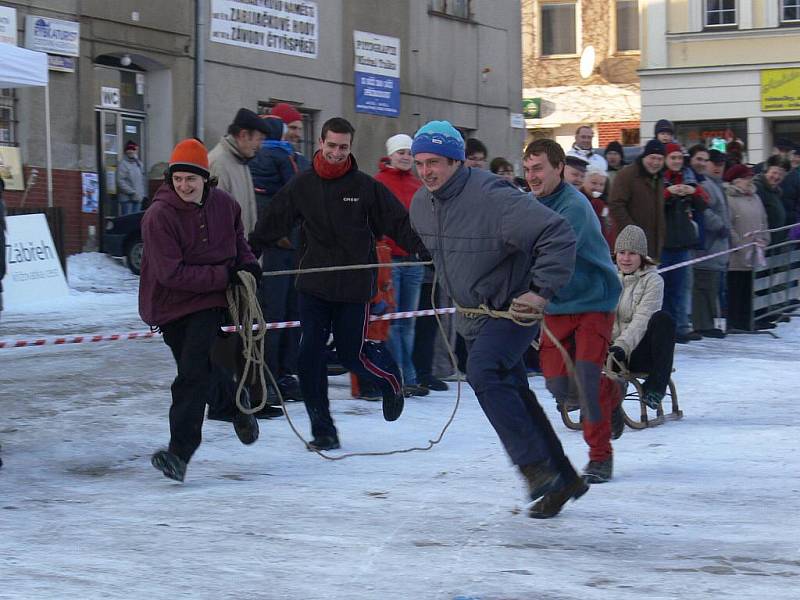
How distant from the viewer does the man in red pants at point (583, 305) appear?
7.39 meters

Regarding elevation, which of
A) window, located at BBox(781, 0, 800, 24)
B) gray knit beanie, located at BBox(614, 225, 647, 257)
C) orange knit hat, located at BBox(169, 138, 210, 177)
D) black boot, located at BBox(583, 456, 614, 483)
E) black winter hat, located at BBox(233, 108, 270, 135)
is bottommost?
black boot, located at BBox(583, 456, 614, 483)

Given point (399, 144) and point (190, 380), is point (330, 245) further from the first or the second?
point (399, 144)

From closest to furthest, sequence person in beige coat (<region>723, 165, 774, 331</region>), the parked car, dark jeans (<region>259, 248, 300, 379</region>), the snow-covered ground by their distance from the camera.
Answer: the snow-covered ground
dark jeans (<region>259, 248, 300, 379</region>)
person in beige coat (<region>723, 165, 774, 331</region>)
the parked car

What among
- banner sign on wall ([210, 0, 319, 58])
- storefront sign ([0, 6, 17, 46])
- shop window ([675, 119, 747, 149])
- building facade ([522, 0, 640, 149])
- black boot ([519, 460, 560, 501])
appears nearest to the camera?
black boot ([519, 460, 560, 501])

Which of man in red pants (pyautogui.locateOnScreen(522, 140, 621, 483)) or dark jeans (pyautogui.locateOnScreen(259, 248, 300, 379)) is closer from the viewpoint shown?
man in red pants (pyautogui.locateOnScreen(522, 140, 621, 483))

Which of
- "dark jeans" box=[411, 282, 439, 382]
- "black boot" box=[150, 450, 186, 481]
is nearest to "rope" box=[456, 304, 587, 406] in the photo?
"black boot" box=[150, 450, 186, 481]

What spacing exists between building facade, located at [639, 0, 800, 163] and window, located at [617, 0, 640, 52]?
17.4 ft

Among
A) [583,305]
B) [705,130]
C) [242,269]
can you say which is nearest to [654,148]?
[583,305]

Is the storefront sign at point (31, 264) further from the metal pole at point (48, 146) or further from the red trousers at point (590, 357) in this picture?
the red trousers at point (590, 357)

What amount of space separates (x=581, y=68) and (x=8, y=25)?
22440 millimetres

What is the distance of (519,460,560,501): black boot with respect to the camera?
6.60 m

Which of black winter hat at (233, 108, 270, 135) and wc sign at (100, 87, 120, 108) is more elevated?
wc sign at (100, 87, 120, 108)

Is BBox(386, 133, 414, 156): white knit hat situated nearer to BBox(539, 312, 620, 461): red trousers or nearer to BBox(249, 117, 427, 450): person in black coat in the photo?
BBox(249, 117, 427, 450): person in black coat

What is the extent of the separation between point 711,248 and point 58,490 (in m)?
9.38
